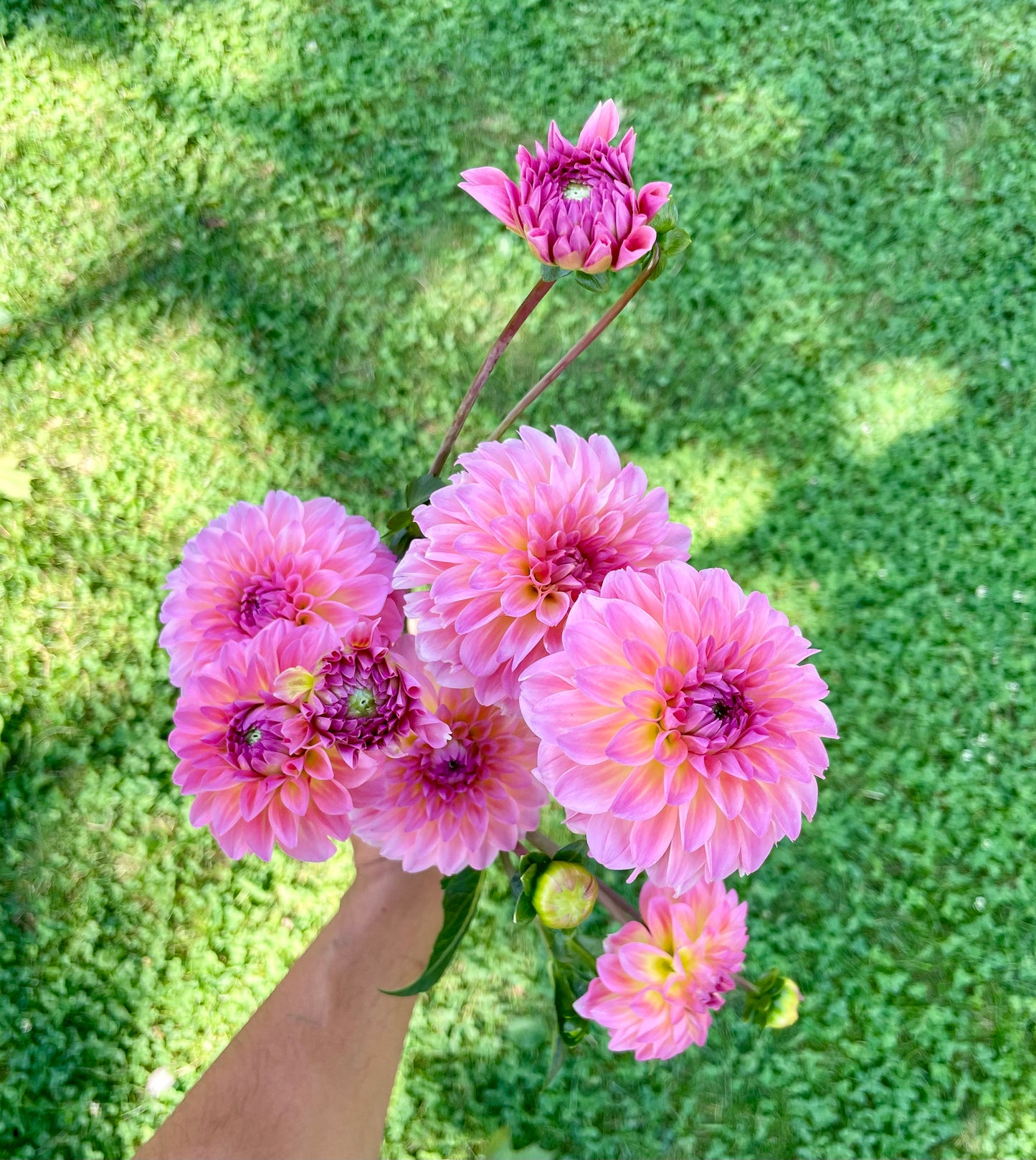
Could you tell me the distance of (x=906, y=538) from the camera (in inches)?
79.0

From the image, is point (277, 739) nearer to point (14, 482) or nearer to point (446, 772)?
point (446, 772)

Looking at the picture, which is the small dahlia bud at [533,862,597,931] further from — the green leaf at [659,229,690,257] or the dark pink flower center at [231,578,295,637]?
the green leaf at [659,229,690,257]

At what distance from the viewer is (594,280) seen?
26.7 inches

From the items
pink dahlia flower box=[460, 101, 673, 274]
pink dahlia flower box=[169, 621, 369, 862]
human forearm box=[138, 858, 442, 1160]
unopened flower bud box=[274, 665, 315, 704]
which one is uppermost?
pink dahlia flower box=[460, 101, 673, 274]

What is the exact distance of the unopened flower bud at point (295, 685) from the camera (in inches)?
25.2

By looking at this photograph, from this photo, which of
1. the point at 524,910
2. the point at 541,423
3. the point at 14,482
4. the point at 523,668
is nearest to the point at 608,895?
the point at 524,910

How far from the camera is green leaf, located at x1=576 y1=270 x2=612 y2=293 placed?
68cm

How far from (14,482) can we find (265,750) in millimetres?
1544

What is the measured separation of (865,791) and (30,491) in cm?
185

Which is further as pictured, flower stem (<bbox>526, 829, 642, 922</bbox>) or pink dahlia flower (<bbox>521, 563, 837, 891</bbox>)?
flower stem (<bbox>526, 829, 642, 922</bbox>)

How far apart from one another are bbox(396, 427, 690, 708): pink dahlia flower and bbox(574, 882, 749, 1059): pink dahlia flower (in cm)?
34

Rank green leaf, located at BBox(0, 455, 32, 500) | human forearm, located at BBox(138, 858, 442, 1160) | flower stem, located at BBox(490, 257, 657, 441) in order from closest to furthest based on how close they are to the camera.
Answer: flower stem, located at BBox(490, 257, 657, 441), human forearm, located at BBox(138, 858, 442, 1160), green leaf, located at BBox(0, 455, 32, 500)

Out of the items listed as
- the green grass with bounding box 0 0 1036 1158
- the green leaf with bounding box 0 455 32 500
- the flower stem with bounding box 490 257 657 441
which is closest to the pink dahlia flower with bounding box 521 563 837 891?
the flower stem with bounding box 490 257 657 441

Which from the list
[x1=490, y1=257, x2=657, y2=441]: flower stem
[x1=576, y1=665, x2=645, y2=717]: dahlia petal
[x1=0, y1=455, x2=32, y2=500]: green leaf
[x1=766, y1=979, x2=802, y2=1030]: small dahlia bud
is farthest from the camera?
[x1=0, y1=455, x2=32, y2=500]: green leaf
